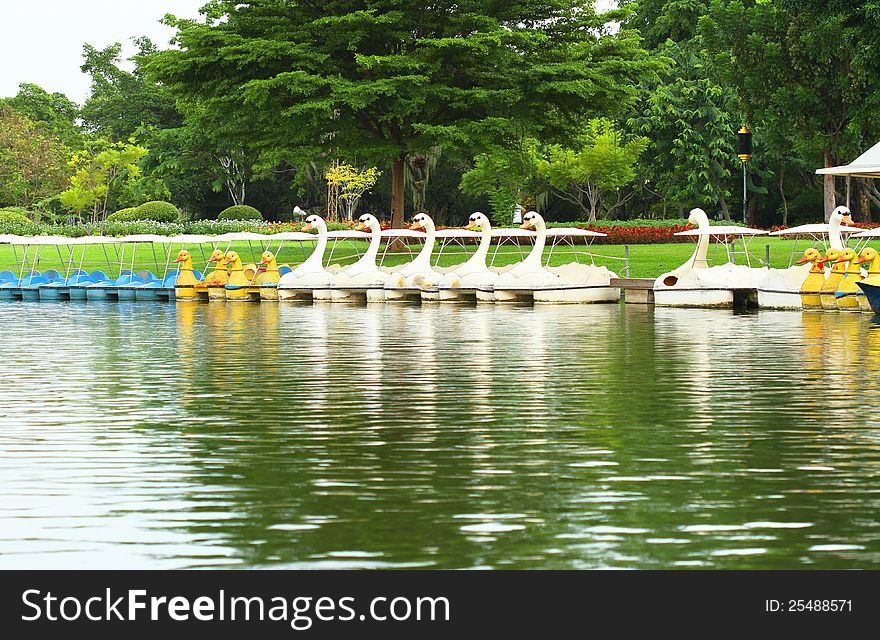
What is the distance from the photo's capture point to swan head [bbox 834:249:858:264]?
110 ft

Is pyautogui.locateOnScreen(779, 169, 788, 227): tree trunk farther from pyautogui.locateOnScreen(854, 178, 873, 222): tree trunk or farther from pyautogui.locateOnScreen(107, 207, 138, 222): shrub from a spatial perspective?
pyautogui.locateOnScreen(107, 207, 138, 222): shrub

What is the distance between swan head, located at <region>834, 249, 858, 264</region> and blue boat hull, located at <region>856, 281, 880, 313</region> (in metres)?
2.91

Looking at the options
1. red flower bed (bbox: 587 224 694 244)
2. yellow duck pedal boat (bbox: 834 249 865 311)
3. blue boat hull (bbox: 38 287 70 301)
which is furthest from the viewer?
red flower bed (bbox: 587 224 694 244)

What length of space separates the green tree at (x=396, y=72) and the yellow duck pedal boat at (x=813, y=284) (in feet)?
57.3

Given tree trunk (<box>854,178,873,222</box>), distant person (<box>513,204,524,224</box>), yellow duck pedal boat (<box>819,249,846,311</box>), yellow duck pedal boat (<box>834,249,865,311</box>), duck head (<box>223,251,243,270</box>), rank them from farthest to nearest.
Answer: tree trunk (<box>854,178,873,222</box>) → distant person (<box>513,204,524,224</box>) → duck head (<box>223,251,243,270</box>) → yellow duck pedal boat (<box>819,249,846,311</box>) → yellow duck pedal boat (<box>834,249,865,311</box>)

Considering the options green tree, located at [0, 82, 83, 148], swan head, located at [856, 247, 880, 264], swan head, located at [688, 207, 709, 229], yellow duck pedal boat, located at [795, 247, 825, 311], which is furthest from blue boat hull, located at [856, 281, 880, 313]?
A: green tree, located at [0, 82, 83, 148]

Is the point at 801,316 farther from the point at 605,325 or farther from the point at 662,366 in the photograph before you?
the point at 662,366

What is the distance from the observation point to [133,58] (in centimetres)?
5784

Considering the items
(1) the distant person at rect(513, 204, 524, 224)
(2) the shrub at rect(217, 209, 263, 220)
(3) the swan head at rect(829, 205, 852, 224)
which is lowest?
(3) the swan head at rect(829, 205, 852, 224)

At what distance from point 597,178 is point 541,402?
202 feet

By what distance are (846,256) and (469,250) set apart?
2608cm

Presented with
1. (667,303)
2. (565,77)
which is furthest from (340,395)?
(565,77)

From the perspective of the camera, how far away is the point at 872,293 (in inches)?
1197

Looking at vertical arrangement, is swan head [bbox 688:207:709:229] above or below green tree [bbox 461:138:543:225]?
below
